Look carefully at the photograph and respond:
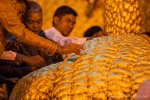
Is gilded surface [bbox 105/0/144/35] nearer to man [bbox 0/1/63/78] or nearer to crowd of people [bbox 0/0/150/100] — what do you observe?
crowd of people [bbox 0/0/150/100]

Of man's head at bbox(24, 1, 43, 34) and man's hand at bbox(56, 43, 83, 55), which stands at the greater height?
man's hand at bbox(56, 43, 83, 55)

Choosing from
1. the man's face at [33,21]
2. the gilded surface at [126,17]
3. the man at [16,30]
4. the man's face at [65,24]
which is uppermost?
the man at [16,30]

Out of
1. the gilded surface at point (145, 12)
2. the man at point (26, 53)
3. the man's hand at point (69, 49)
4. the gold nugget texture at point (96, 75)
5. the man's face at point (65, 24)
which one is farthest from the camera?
the man's face at point (65, 24)

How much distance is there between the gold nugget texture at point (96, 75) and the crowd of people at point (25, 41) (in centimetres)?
8

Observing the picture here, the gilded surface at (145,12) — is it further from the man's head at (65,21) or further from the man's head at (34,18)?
the man's head at (65,21)

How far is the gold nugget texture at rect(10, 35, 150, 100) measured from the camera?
1.89 meters

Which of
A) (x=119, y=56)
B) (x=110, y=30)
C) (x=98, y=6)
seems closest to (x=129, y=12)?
(x=110, y=30)

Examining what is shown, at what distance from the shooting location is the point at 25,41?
1.95m

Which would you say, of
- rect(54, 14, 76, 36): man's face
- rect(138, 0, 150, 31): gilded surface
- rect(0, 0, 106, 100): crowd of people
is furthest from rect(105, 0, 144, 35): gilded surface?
rect(54, 14, 76, 36): man's face

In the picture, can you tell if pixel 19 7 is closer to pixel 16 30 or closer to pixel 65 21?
pixel 16 30

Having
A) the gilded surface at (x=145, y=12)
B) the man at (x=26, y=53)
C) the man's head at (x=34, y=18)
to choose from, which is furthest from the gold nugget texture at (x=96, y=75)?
the man's head at (x=34, y=18)

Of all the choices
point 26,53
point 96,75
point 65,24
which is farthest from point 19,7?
point 65,24

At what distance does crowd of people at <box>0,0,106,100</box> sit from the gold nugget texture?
0.08 m

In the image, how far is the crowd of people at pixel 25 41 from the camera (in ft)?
6.34
